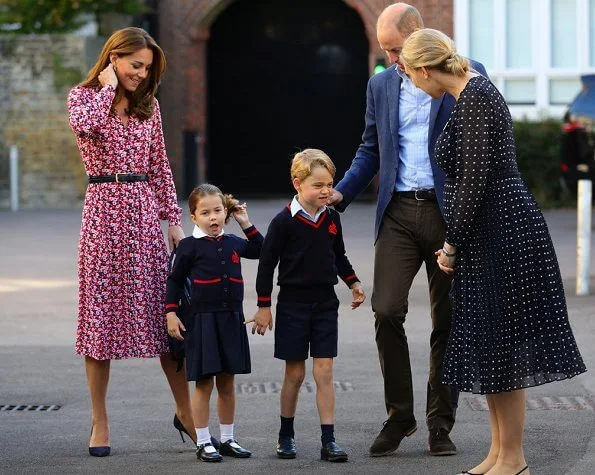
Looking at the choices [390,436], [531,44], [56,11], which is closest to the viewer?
[390,436]

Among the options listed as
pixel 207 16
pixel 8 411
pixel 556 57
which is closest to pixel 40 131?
pixel 207 16

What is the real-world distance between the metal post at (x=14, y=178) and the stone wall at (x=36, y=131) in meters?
0.22

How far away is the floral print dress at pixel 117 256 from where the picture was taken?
22.4 feet

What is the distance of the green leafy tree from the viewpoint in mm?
25062

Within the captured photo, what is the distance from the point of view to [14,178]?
25641 mm

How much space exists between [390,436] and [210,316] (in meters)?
0.97

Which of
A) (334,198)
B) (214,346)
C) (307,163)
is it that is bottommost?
(214,346)

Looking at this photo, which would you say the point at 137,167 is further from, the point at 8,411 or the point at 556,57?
the point at 556,57

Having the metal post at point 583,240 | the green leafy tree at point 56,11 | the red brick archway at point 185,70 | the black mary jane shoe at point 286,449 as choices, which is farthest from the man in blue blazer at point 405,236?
the red brick archway at point 185,70

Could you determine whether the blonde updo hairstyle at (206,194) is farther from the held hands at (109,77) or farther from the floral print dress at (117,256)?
the held hands at (109,77)

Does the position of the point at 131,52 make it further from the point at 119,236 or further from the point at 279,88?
the point at 279,88

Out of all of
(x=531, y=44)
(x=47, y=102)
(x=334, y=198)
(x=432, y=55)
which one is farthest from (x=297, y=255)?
(x=531, y=44)

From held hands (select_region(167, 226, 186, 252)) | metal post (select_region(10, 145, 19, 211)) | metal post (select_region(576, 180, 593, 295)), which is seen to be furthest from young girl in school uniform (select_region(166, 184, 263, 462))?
metal post (select_region(10, 145, 19, 211))

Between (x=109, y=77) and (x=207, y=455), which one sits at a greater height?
(x=109, y=77)
